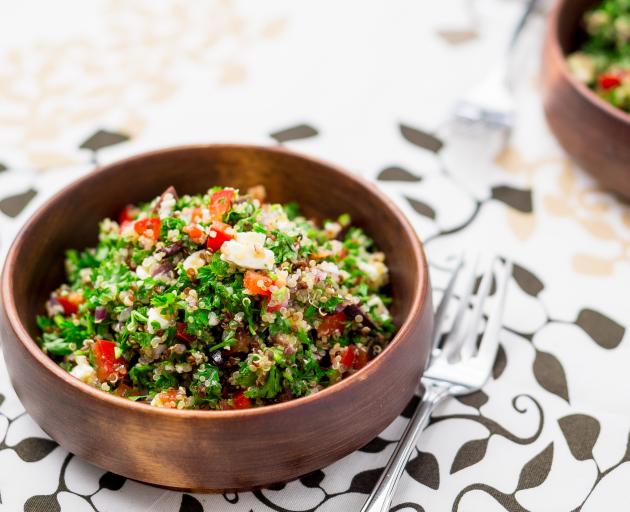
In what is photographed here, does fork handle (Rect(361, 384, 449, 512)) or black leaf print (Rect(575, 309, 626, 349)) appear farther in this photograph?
black leaf print (Rect(575, 309, 626, 349))

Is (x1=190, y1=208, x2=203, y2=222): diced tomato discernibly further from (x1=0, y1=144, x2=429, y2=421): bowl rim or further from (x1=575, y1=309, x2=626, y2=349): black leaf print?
(x1=575, y1=309, x2=626, y2=349): black leaf print

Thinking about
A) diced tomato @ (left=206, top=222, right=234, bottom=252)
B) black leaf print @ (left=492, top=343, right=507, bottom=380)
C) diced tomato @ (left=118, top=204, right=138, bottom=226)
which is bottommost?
black leaf print @ (left=492, top=343, right=507, bottom=380)

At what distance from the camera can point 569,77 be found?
249 cm

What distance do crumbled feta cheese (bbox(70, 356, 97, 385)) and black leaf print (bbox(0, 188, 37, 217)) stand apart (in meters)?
0.96

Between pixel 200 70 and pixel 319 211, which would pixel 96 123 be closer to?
pixel 200 70

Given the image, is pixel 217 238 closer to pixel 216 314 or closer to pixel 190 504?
pixel 216 314

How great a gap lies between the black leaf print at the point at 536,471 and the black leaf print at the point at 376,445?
1.08 ft

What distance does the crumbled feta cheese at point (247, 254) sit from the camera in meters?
1.62

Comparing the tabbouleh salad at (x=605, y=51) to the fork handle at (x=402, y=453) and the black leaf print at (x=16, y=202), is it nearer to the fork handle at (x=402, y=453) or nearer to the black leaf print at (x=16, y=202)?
the fork handle at (x=402, y=453)

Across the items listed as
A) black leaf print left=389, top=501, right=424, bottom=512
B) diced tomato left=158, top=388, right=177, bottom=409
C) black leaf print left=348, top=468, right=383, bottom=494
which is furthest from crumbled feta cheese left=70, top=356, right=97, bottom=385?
black leaf print left=389, top=501, right=424, bottom=512

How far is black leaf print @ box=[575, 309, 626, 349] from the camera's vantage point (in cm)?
215

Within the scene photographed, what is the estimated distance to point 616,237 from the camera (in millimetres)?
2514

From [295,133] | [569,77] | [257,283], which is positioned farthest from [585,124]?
[257,283]

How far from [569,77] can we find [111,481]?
1.90 metres
